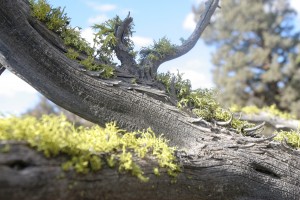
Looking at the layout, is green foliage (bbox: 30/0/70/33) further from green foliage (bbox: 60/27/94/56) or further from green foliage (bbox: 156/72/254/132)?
green foliage (bbox: 156/72/254/132)

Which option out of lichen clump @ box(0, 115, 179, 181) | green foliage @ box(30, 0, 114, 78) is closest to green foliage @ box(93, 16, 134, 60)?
green foliage @ box(30, 0, 114, 78)

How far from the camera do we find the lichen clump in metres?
1.62

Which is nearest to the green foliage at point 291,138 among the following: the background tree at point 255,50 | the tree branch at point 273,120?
the tree branch at point 273,120

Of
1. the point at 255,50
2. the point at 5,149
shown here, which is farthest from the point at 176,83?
the point at 255,50

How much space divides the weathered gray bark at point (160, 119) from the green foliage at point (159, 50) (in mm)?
610

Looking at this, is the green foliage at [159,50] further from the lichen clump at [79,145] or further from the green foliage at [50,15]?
the lichen clump at [79,145]

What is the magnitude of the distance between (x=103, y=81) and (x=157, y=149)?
0.83m

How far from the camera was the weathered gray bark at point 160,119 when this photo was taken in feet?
7.76

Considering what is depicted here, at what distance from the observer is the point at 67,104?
8.97 feet

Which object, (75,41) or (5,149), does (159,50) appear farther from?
(5,149)

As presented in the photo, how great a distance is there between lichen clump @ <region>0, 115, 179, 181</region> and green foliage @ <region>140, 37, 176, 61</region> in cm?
141

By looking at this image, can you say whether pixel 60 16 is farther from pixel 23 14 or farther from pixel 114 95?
pixel 114 95

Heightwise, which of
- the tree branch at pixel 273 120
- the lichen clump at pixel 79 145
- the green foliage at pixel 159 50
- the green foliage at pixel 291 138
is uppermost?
the tree branch at pixel 273 120

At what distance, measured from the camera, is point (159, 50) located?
133 inches
